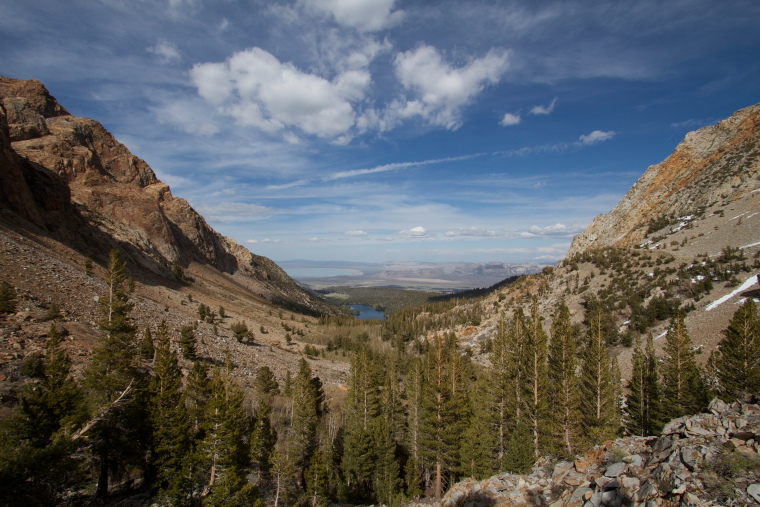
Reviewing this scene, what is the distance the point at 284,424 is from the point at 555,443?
2502 cm

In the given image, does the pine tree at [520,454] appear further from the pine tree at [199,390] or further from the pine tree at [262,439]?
the pine tree at [199,390]

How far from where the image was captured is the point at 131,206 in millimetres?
106250

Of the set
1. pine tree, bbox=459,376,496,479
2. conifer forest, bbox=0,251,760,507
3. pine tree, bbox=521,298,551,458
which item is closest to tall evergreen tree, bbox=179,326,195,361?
conifer forest, bbox=0,251,760,507

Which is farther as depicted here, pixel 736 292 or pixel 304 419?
pixel 736 292

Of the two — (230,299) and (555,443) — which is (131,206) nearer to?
(230,299)

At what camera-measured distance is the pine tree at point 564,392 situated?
76.0ft

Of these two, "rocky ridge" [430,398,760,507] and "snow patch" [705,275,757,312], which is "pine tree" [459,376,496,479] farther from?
"snow patch" [705,275,757,312]

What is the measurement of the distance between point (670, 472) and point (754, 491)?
1.57 m

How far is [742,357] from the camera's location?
72.6 feet

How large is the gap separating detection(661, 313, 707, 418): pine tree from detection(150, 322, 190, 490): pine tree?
3193 cm

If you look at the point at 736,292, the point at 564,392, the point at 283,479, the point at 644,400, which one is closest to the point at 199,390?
the point at 283,479

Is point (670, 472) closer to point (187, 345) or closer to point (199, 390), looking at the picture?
point (199, 390)

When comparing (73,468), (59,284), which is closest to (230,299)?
(59,284)

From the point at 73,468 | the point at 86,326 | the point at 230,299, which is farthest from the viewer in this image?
the point at 230,299
